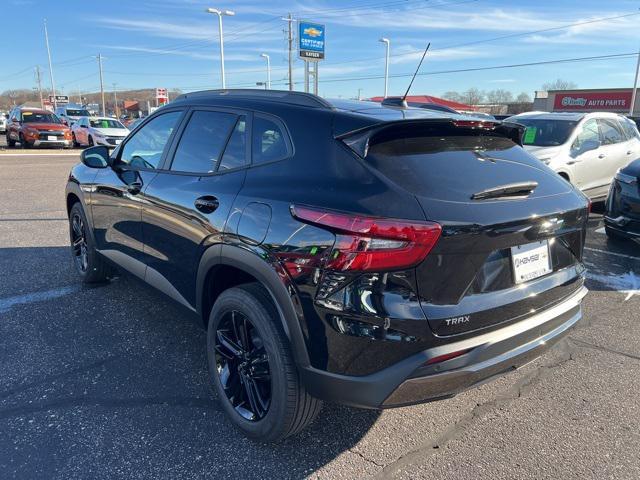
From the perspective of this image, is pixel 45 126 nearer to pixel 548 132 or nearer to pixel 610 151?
pixel 548 132

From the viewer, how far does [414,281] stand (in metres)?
2.04

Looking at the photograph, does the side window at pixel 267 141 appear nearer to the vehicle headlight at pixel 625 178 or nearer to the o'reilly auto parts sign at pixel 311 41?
the vehicle headlight at pixel 625 178

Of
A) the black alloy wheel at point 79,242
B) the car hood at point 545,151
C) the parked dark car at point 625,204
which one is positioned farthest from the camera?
the car hood at point 545,151

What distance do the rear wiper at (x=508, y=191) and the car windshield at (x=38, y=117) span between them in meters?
25.2

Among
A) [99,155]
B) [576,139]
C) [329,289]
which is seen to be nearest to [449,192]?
[329,289]

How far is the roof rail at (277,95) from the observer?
262 centimetres

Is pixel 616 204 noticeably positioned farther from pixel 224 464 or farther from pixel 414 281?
pixel 224 464

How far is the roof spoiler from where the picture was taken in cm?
225

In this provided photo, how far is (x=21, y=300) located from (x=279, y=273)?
3385 millimetres

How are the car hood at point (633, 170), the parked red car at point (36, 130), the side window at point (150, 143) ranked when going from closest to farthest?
1. the side window at point (150, 143)
2. the car hood at point (633, 170)
3. the parked red car at point (36, 130)

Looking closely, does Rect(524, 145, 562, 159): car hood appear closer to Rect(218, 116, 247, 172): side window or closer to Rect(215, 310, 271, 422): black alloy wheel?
Rect(218, 116, 247, 172): side window

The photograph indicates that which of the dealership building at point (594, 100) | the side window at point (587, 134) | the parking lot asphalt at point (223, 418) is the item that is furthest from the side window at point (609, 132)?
the dealership building at point (594, 100)

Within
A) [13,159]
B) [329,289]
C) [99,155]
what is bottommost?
[13,159]

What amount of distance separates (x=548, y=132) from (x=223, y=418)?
750 cm
